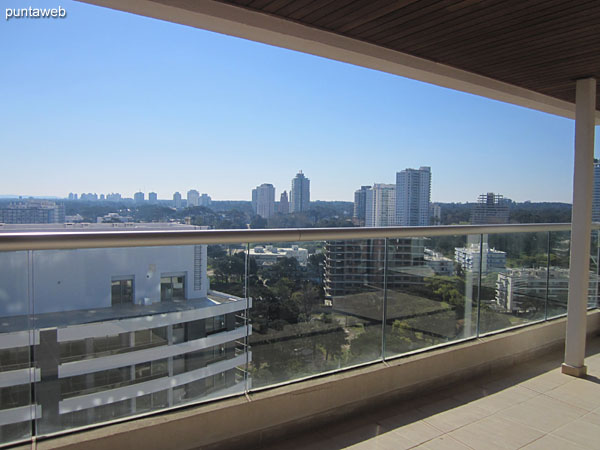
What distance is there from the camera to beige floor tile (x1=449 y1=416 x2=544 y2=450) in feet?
8.17

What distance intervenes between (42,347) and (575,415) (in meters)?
3.31

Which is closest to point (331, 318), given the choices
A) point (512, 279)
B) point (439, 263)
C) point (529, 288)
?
point (439, 263)

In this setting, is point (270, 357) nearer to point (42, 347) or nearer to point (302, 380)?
point (302, 380)

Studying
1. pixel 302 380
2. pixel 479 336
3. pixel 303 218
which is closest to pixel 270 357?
pixel 302 380

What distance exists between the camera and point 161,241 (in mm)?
2104

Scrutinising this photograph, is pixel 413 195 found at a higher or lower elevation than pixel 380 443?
higher

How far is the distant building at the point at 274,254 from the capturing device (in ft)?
8.05

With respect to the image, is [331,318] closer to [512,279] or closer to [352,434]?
[352,434]

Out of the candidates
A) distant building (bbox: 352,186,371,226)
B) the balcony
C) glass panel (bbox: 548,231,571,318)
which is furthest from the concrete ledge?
distant building (bbox: 352,186,371,226)

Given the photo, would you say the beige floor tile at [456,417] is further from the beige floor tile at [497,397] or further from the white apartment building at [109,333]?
the white apartment building at [109,333]

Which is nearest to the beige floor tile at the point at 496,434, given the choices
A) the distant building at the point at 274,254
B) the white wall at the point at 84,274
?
the distant building at the point at 274,254

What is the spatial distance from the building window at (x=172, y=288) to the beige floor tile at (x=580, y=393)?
115 inches

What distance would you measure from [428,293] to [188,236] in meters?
2.10

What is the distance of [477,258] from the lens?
12.4 feet
